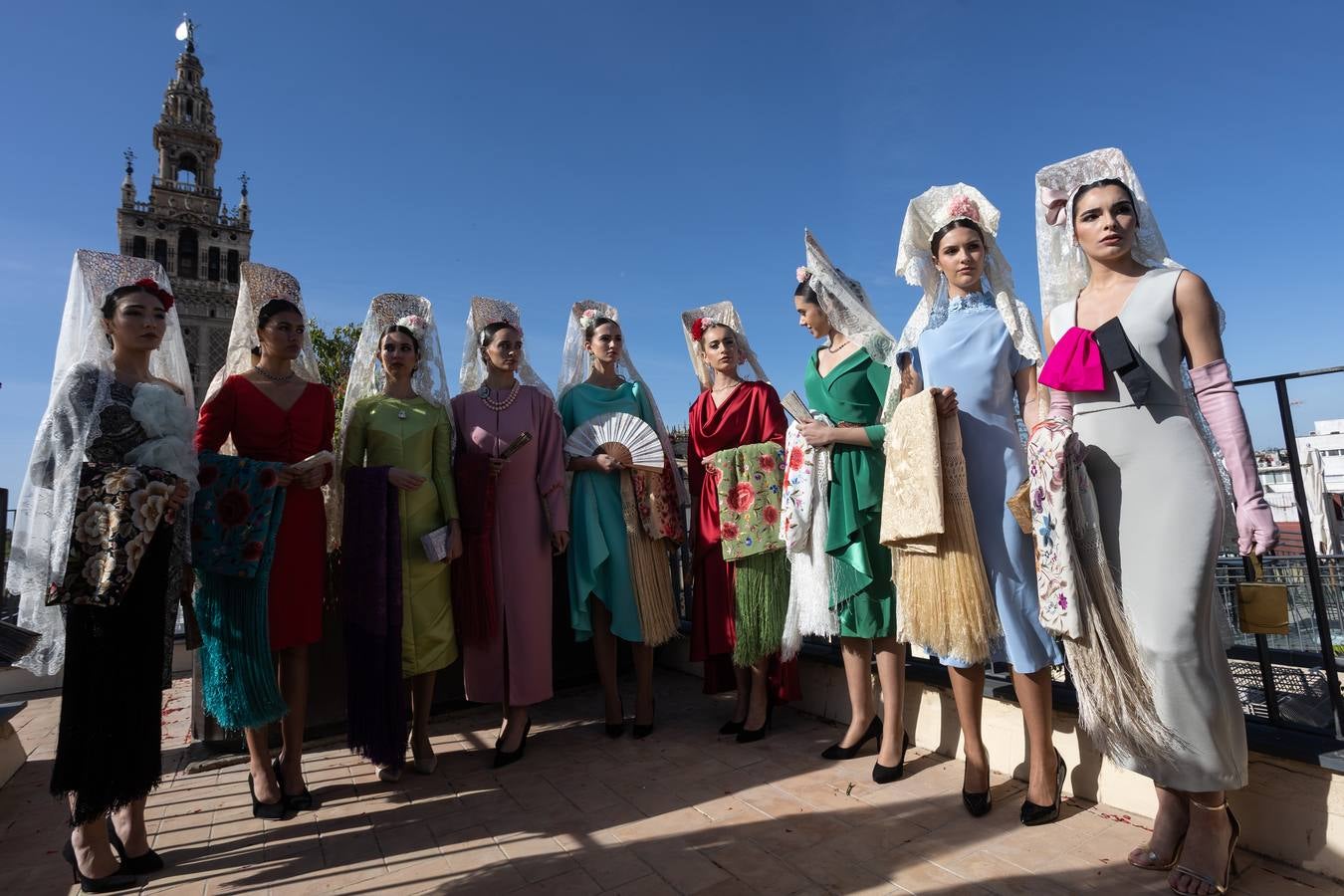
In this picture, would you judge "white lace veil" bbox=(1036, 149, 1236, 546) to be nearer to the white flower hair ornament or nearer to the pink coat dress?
the pink coat dress

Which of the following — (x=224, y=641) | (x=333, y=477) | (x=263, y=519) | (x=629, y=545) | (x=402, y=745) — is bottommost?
(x=402, y=745)

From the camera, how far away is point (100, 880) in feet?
7.32

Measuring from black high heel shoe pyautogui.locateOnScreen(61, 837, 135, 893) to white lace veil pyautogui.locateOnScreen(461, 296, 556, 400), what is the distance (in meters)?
2.37

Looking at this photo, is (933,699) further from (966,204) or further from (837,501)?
(966,204)

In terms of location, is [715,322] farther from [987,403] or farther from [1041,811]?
[1041,811]

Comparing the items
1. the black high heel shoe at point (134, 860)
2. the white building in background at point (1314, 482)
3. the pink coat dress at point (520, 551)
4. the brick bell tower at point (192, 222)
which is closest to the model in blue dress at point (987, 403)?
the white building in background at point (1314, 482)

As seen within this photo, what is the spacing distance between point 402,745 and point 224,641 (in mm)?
857

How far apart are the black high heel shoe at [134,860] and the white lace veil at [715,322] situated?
293cm

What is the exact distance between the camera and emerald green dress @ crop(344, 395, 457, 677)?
3191 mm

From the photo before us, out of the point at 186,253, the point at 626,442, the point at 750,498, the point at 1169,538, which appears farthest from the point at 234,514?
the point at 186,253

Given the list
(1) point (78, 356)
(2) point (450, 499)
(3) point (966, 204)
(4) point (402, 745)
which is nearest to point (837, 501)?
(3) point (966, 204)

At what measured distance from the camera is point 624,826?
8.11 ft

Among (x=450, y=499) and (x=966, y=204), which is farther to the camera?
(x=450, y=499)

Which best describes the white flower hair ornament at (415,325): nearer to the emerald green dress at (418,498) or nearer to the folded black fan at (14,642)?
the emerald green dress at (418,498)
